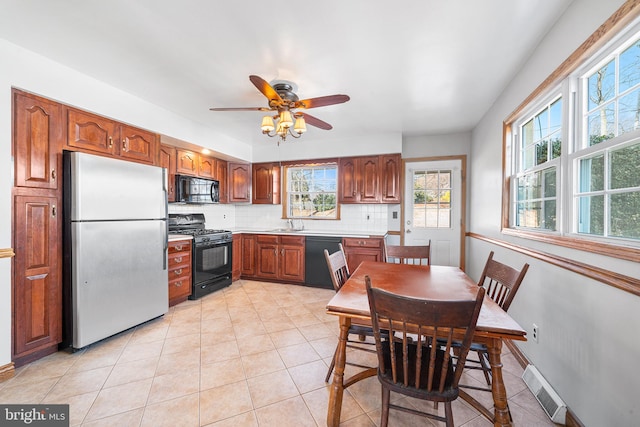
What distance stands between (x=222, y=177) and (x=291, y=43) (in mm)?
3094

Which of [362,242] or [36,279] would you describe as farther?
[362,242]

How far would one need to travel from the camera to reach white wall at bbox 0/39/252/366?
1879 mm

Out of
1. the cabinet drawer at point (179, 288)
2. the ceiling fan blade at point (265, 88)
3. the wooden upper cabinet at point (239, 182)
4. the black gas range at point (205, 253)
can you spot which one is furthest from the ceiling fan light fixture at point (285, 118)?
the wooden upper cabinet at point (239, 182)

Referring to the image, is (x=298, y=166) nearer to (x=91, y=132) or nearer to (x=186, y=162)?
(x=186, y=162)

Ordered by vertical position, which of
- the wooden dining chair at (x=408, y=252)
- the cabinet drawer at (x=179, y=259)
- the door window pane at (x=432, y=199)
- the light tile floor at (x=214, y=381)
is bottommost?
the light tile floor at (x=214, y=381)

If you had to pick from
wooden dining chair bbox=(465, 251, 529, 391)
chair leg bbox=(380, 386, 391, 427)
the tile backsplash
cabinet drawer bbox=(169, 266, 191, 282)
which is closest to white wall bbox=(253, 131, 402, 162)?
the tile backsplash

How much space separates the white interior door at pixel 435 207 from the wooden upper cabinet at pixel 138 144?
374cm

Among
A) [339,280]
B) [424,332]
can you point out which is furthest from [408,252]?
[424,332]

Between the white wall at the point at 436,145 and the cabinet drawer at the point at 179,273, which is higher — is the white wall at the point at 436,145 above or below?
above

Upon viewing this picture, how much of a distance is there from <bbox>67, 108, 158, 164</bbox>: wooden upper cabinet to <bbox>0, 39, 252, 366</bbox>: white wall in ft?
0.26

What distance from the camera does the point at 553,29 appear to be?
1.77 metres

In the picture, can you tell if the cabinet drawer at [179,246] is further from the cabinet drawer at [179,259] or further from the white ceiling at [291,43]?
the white ceiling at [291,43]

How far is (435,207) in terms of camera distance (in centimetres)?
434

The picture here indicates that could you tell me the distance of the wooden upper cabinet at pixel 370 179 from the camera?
410cm
